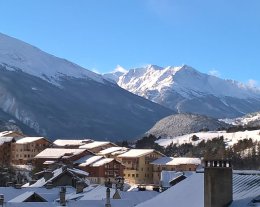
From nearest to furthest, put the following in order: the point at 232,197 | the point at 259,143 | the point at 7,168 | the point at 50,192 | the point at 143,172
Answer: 1. the point at 232,197
2. the point at 50,192
3. the point at 7,168
4. the point at 143,172
5. the point at 259,143

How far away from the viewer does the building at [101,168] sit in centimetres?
12675

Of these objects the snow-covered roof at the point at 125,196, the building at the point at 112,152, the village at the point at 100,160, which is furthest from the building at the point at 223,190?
the building at the point at 112,152

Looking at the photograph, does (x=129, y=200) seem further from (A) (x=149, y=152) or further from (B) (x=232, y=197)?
(A) (x=149, y=152)

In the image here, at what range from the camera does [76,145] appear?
179625 millimetres

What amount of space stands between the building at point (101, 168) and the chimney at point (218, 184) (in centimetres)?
10255

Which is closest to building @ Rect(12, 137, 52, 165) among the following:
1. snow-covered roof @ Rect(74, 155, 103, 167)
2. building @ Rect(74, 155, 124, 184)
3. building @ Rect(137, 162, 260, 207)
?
snow-covered roof @ Rect(74, 155, 103, 167)

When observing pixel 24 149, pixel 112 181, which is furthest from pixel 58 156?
pixel 112 181

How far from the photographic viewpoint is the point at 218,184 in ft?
75.2

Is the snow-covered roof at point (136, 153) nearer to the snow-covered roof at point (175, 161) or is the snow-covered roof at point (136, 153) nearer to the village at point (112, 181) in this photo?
the village at point (112, 181)

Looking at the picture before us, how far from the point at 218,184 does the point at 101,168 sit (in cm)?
10563

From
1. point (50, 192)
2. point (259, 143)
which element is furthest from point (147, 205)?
point (259, 143)

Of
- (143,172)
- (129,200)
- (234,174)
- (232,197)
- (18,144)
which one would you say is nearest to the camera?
(232,197)

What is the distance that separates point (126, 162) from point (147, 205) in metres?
119

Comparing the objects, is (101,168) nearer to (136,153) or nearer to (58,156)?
(58,156)
